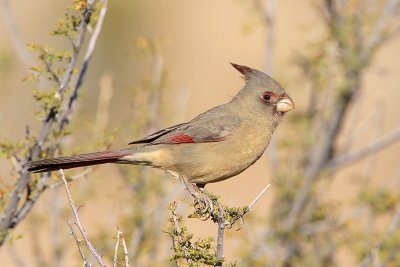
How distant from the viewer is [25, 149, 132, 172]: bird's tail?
4023mm

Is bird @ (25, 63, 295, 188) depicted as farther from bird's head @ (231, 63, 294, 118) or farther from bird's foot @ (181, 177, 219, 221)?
bird's foot @ (181, 177, 219, 221)

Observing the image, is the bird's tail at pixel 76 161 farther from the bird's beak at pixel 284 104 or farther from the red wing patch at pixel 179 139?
the bird's beak at pixel 284 104

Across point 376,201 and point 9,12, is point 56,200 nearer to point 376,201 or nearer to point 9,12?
point 9,12

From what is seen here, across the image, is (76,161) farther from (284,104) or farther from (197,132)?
(284,104)

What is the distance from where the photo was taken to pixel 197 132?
5.06 meters

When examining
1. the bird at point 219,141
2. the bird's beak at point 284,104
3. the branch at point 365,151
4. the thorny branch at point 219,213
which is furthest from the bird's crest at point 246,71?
the branch at point 365,151

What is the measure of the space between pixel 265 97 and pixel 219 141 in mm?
533

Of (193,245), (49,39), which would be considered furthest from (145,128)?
(49,39)

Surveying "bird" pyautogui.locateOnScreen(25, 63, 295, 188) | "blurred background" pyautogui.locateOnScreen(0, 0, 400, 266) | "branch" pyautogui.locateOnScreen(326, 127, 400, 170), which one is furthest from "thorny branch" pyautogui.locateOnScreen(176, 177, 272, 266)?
"branch" pyautogui.locateOnScreen(326, 127, 400, 170)

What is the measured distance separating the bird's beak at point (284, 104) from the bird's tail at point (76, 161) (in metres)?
1.14

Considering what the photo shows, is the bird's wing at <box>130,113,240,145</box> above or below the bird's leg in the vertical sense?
above

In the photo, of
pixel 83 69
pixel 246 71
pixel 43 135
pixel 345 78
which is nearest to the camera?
pixel 43 135

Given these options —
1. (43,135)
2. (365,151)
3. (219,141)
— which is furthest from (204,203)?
(365,151)

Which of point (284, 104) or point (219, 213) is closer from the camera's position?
point (219, 213)
